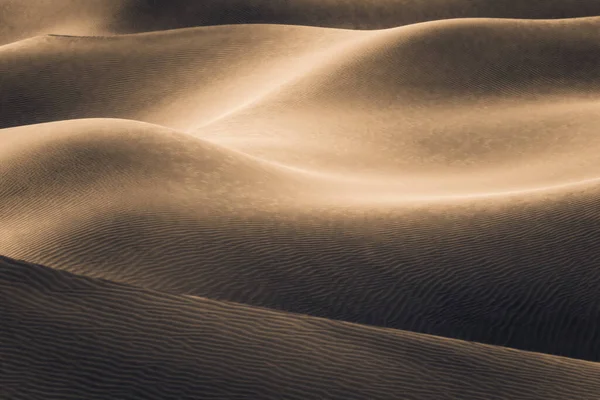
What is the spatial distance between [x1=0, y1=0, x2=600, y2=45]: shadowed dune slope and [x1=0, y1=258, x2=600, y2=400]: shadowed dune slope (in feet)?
66.8

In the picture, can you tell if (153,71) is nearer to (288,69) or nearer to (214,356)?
(288,69)

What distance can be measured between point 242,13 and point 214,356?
21.4 m

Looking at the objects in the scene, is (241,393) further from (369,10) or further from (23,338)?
(369,10)

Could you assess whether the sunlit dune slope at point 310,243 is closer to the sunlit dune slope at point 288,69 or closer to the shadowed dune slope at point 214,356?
the shadowed dune slope at point 214,356

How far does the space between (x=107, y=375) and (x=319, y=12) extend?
22805 mm

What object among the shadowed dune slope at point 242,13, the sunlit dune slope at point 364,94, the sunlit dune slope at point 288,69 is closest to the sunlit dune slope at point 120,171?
the sunlit dune slope at point 364,94

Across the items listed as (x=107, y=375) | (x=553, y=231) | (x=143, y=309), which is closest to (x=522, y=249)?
(x=553, y=231)

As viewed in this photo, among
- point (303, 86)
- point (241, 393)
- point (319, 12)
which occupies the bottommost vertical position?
point (241, 393)

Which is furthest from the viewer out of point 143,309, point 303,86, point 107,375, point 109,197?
point 303,86

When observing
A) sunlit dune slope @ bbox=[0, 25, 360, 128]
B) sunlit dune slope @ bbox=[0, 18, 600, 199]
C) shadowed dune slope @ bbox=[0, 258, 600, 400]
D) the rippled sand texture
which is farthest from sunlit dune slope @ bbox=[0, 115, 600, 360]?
sunlit dune slope @ bbox=[0, 25, 360, 128]

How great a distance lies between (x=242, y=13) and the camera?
25172 millimetres

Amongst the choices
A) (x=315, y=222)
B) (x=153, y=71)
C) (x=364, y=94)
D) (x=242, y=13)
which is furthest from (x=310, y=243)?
(x=242, y=13)

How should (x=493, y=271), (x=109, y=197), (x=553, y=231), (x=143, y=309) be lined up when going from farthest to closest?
(x=109, y=197)
(x=553, y=231)
(x=493, y=271)
(x=143, y=309)

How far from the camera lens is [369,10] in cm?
2662
